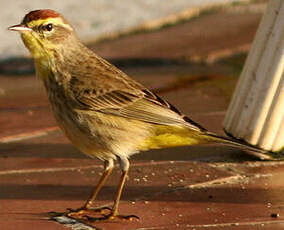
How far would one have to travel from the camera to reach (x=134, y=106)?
5.87m

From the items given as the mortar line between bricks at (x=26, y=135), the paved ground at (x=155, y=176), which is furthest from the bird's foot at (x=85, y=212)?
the mortar line between bricks at (x=26, y=135)

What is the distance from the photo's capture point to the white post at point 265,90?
5.98 m

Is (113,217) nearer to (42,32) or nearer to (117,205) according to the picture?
(117,205)

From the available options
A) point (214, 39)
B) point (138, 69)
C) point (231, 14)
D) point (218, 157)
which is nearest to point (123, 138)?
point (218, 157)

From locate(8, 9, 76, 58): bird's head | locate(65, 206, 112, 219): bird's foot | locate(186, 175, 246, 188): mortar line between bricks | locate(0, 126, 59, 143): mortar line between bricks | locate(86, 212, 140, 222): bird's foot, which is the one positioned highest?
locate(8, 9, 76, 58): bird's head

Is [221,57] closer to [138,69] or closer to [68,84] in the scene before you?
[138,69]

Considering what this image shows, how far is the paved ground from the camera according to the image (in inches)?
209

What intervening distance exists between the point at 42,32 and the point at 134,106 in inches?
29.0

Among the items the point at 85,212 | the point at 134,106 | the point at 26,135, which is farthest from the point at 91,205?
the point at 26,135

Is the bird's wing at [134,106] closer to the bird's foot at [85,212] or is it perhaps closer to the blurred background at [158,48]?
the bird's foot at [85,212]

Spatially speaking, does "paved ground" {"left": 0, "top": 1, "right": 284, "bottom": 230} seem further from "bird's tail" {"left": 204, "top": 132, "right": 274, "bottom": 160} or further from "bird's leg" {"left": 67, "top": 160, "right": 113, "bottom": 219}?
"bird's tail" {"left": 204, "top": 132, "right": 274, "bottom": 160}

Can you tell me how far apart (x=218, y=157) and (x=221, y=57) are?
3.02m

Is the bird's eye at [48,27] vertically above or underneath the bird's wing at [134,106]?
above

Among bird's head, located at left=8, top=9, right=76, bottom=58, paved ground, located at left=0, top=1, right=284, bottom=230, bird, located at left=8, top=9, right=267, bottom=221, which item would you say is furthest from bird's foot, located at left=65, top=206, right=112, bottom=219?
bird's head, located at left=8, top=9, right=76, bottom=58
